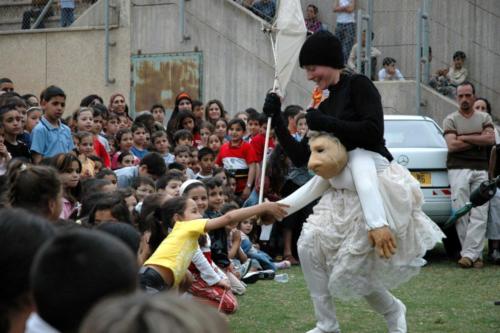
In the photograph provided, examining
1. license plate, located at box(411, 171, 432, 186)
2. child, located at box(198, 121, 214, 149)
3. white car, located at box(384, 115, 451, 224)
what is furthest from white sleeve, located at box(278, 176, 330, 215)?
child, located at box(198, 121, 214, 149)

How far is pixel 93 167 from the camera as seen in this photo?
1129cm

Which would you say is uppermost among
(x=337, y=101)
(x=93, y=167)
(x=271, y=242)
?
(x=337, y=101)

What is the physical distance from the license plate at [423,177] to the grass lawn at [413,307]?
125 cm

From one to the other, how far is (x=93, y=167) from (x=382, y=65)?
36.3 ft

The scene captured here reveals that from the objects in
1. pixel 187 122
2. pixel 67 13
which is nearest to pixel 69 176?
pixel 187 122

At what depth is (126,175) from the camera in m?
→ 11.7

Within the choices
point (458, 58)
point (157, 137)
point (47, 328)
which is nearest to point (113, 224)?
point (47, 328)

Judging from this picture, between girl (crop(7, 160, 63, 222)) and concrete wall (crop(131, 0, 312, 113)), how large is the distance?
45.1 feet

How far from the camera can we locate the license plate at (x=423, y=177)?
→ 43.4 ft

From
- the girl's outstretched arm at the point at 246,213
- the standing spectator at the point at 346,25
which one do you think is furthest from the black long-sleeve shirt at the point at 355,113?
the standing spectator at the point at 346,25

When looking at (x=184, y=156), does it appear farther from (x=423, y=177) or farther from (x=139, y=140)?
(x=423, y=177)

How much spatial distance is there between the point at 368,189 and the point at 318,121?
58 cm

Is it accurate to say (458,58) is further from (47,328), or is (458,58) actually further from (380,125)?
(47,328)

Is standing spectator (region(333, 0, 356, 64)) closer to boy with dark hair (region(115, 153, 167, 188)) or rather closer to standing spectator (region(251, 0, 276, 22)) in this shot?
standing spectator (region(251, 0, 276, 22))
